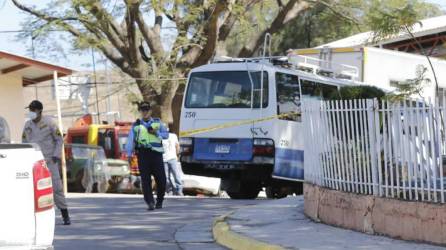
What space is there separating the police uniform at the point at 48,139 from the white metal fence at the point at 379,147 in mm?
3479

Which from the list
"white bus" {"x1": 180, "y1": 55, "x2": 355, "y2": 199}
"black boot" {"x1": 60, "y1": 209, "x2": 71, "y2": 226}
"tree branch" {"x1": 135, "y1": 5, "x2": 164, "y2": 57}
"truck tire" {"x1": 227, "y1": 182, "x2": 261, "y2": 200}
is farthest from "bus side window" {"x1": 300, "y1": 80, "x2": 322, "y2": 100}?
"tree branch" {"x1": 135, "y1": 5, "x2": 164, "y2": 57}

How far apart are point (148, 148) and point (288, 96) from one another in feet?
13.7

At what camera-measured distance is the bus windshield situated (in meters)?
16.9

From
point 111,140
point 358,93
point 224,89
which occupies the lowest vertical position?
point 111,140

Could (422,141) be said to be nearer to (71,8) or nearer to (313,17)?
(71,8)

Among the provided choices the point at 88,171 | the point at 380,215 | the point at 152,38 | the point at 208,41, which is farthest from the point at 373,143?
the point at 152,38

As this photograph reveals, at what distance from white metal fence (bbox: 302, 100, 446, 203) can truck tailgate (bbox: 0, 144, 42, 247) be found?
435cm

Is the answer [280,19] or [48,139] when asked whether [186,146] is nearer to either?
[48,139]

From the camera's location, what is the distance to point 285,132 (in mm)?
16859

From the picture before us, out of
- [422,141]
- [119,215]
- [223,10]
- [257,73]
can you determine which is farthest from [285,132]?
[223,10]

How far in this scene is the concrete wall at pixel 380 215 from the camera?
8625mm

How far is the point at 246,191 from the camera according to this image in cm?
1802

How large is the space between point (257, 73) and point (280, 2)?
17.0m

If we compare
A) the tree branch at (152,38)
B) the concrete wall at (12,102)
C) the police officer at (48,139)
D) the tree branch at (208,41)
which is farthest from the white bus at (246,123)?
the tree branch at (152,38)
